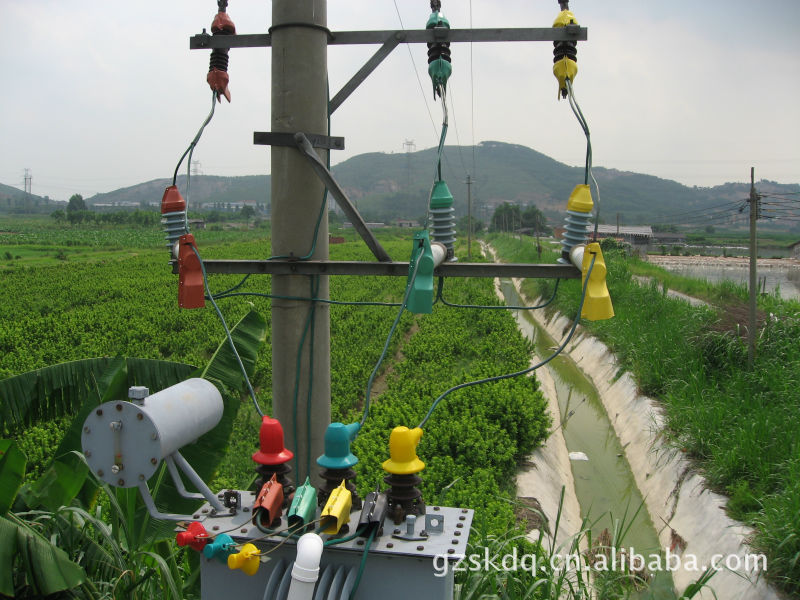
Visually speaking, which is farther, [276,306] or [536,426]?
[536,426]

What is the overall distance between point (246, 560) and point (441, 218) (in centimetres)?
169

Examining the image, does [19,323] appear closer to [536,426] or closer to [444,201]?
[536,426]

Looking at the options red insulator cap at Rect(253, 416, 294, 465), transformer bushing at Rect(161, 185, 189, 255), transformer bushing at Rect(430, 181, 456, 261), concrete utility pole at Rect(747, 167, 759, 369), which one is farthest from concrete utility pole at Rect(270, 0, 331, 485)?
concrete utility pole at Rect(747, 167, 759, 369)

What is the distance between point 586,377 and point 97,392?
37.1 ft

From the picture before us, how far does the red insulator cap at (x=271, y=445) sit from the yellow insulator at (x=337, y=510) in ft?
0.93

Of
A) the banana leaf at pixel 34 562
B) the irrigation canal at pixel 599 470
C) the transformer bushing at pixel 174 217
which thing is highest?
the transformer bushing at pixel 174 217

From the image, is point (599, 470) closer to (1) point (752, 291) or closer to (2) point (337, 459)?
(1) point (752, 291)

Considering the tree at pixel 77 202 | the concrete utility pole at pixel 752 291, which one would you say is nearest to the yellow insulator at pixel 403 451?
the concrete utility pole at pixel 752 291

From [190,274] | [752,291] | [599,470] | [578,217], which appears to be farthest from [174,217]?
[752,291]

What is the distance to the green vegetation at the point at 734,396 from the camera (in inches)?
208

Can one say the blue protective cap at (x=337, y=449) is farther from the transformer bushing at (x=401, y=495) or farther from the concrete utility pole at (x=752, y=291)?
the concrete utility pole at (x=752, y=291)

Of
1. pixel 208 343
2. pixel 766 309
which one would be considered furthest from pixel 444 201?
pixel 208 343

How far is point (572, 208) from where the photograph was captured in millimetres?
2760

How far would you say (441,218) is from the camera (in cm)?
290
